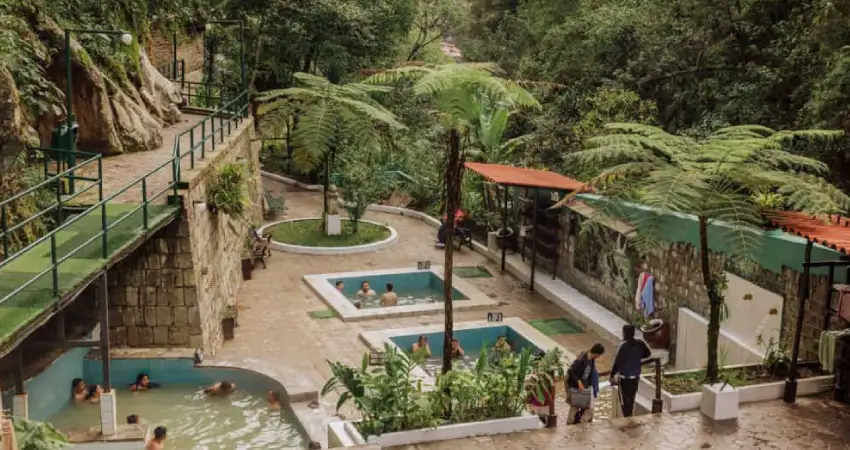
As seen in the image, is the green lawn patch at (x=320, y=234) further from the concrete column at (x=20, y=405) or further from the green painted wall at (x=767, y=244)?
the concrete column at (x=20, y=405)

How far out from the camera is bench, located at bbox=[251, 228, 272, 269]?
23.1m

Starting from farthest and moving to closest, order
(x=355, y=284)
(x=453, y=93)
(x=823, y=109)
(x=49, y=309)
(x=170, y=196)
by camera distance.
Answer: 1. (x=355, y=284)
2. (x=823, y=109)
3. (x=170, y=196)
4. (x=453, y=93)
5. (x=49, y=309)

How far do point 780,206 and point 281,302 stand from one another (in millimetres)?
10728

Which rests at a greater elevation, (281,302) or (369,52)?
(369,52)

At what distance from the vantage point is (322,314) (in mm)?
19422

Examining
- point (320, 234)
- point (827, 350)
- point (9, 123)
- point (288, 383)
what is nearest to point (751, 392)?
point (827, 350)

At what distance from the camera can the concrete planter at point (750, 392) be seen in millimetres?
12195

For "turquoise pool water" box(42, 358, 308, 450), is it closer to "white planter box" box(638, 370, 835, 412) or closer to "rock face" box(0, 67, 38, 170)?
"rock face" box(0, 67, 38, 170)

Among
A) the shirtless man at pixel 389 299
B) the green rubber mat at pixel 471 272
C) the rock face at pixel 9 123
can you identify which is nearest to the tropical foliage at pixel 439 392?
the rock face at pixel 9 123

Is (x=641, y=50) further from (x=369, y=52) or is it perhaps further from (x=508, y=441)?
(x=508, y=441)

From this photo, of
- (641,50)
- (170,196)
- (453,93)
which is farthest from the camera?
(641,50)

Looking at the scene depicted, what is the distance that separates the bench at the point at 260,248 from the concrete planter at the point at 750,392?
1270cm

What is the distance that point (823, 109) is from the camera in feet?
65.0

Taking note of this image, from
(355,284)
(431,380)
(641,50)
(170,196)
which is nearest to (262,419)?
(431,380)
